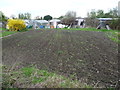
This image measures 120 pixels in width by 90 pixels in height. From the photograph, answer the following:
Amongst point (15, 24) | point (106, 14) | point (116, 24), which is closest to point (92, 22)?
point (116, 24)

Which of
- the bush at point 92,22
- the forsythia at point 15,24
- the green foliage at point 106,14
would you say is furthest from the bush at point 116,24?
the forsythia at point 15,24

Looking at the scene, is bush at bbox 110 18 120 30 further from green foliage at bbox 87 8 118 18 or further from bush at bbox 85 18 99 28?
bush at bbox 85 18 99 28

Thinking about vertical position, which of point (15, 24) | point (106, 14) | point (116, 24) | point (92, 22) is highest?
point (106, 14)

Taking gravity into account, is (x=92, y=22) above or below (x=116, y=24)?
above

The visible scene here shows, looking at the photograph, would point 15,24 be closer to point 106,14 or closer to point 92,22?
point 92,22

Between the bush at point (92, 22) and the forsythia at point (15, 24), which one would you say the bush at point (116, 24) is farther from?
the forsythia at point (15, 24)

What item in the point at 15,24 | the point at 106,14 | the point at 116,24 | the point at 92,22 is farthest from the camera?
the point at 106,14

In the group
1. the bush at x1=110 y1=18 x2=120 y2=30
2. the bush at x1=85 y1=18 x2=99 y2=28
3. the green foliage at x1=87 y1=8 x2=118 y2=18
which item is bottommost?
the bush at x1=110 y1=18 x2=120 y2=30

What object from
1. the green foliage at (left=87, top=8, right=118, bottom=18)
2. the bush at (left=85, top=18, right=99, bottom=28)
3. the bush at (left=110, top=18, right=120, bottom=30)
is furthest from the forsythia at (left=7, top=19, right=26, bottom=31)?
the green foliage at (left=87, top=8, right=118, bottom=18)

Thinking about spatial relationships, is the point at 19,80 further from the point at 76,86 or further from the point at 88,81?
the point at 88,81

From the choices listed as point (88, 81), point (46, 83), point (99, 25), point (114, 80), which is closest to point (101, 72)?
point (114, 80)

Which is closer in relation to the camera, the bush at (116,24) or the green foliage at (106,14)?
the bush at (116,24)

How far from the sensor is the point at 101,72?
145 inches

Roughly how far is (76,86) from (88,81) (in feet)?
2.21
